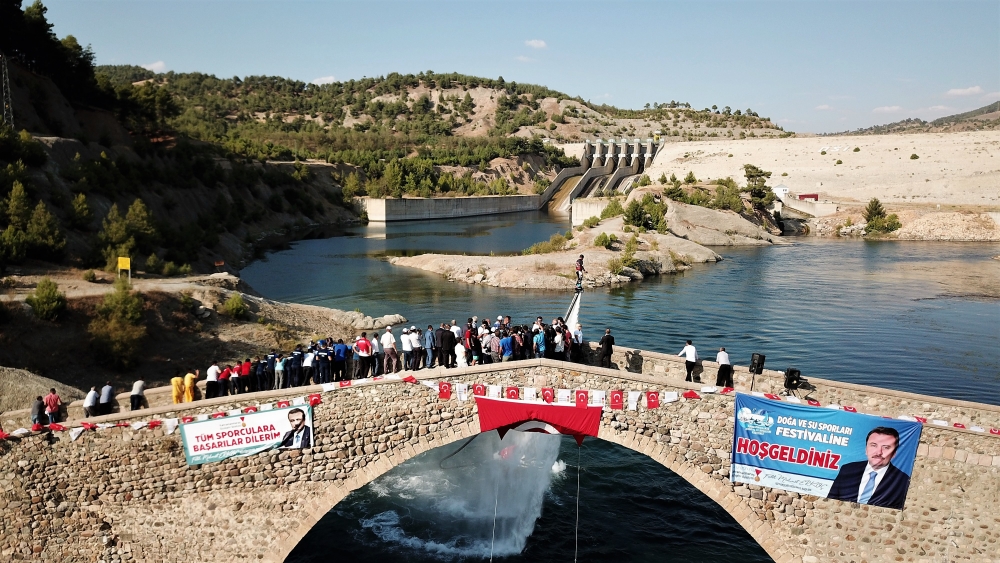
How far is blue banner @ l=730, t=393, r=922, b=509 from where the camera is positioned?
1350cm

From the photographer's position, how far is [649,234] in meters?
63.5

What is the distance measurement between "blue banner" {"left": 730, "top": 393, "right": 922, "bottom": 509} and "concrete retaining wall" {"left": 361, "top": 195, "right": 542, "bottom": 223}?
8448cm

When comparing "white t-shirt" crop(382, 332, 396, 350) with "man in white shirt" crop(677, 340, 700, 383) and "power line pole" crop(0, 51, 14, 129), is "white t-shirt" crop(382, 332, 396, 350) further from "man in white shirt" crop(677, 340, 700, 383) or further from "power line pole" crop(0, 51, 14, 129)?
"power line pole" crop(0, 51, 14, 129)

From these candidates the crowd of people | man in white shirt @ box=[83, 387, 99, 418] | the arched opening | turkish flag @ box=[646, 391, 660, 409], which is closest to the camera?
turkish flag @ box=[646, 391, 660, 409]

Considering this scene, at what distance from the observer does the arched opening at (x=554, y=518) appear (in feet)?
59.2

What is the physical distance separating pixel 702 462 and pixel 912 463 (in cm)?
378

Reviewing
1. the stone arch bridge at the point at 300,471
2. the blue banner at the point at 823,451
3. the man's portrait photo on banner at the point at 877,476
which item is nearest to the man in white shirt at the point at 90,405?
the stone arch bridge at the point at 300,471

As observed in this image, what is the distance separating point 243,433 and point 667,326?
88.0 ft

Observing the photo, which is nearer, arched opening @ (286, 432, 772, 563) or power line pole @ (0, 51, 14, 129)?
arched opening @ (286, 432, 772, 563)

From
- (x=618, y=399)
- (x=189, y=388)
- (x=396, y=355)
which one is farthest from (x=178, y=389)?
(x=618, y=399)

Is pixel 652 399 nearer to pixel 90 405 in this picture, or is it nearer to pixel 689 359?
pixel 689 359

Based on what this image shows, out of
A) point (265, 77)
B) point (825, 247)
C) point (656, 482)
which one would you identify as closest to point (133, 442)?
point (656, 482)

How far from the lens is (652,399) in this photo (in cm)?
1482

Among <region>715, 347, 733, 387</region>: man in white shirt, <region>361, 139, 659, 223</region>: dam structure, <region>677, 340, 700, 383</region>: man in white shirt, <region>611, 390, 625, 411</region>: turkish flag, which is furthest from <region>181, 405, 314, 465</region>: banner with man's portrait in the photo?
<region>361, 139, 659, 223</region>: dam structure
